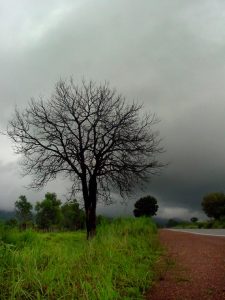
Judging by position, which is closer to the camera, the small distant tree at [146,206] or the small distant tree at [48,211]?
the small distant tree at [146,206]

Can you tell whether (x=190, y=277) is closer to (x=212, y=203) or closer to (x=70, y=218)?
(x=212, y=203)

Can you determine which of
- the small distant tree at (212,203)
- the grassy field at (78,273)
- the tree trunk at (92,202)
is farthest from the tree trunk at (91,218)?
the small distant tree at (212,203)

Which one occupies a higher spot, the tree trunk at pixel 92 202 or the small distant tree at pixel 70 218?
the small distant tree at pixel 70 218

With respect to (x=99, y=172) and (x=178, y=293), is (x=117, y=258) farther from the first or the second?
(x=99, y=172)

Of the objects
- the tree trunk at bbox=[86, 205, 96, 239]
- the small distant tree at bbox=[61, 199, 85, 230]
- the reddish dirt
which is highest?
the small distant tree at bbox=[61, 199, 85, 230]

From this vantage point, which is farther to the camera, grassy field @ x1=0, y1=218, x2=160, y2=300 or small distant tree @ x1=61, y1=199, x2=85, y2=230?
small distant tree @ x1=61, y1=199, x2=85, y2=230

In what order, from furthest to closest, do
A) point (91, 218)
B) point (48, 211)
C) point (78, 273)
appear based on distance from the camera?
1. point (48, 211)
2. point (91, 218)
3. point (78, 273)

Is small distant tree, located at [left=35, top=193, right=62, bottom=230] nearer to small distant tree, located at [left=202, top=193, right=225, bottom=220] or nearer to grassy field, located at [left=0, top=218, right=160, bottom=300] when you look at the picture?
small distant tree, located at [left=202, top=193, right=225, bottom=220]

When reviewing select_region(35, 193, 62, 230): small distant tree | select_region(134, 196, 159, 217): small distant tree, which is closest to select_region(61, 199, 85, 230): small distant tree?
select_region(35, 193, 62, 230): small distant tree

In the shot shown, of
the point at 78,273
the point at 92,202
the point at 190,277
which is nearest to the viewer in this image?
the point at 78,273

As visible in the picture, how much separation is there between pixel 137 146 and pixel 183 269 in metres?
16.0

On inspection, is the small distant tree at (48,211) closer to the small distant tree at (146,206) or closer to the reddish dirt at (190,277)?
the small distant tree at (146,206)

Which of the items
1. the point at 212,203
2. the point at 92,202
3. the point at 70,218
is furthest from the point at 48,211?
the point at 92,202

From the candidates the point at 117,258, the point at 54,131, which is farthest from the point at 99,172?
the point at 117,258
